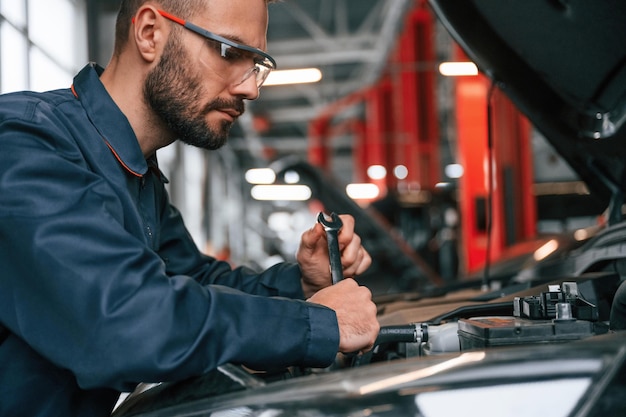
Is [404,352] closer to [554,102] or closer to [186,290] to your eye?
[186,290]

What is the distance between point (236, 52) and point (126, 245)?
1.40ft

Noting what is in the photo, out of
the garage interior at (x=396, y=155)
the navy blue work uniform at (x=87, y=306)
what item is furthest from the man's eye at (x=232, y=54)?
the garage interior at (x=396, y=155)

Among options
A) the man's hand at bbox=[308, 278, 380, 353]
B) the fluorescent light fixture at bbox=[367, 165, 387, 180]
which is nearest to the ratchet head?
the man's hand at bbox=[308, 278, 380, 353]

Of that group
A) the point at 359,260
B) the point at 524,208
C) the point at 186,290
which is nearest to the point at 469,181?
→ the point at 524,208

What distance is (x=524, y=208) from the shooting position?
6.02 m

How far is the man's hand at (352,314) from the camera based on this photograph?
38.0 inches

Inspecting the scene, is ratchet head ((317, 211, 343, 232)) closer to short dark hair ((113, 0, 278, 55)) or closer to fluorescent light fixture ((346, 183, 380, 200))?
short dark hair ((113, 0, 278, 55))

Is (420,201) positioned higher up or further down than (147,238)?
higher up

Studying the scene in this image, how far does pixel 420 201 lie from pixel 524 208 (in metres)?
1.21

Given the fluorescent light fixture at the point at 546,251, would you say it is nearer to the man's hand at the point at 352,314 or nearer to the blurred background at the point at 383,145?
the blurred background at the point at 383,145

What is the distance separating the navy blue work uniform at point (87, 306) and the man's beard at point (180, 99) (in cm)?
17

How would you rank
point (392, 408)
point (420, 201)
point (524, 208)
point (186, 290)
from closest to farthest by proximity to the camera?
1. point (392, 408)
2. point (186, 290)
3. point (524, 208)
4. point (420, 201)

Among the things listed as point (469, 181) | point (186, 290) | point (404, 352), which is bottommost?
point (404, 352)

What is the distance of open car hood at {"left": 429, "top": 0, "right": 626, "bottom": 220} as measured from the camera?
1.40 metres
